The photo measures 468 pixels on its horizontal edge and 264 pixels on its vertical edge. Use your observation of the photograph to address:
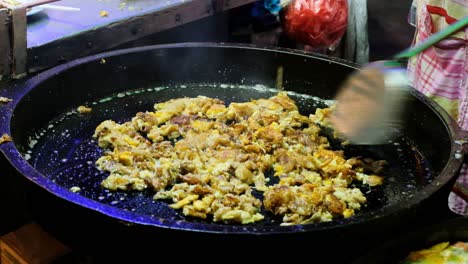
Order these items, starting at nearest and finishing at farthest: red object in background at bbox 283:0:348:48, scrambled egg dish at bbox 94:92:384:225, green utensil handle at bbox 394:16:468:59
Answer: green utensil handle at bbox 394:16:468:59 → scrambled egg dish at bbox 94:92:384:225 → red object in background at bbox 283:0:348:48

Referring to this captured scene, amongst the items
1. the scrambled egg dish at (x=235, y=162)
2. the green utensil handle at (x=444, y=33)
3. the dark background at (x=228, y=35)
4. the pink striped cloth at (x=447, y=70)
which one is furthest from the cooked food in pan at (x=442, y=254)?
the dark background at (x=228, y=35)

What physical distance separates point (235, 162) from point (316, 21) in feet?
8.05

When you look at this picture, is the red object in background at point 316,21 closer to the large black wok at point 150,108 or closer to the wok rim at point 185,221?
the large black wok at point 150,108

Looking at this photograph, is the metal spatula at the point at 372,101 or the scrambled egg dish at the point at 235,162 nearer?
the metal spatula at the point at 372,101

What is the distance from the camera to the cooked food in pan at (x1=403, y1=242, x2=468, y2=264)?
1.63 m

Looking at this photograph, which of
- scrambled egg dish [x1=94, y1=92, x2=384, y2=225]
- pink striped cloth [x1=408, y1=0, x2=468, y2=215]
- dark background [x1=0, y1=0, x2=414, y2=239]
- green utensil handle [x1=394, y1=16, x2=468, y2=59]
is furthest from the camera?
pink striped cloth [x1=408, y1=0, x2=468, y2=215]

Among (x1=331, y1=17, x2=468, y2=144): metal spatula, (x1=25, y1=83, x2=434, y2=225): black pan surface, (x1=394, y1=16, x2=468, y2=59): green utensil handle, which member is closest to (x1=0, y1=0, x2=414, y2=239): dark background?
(x1=25, y1=83, x2=434, y2=225): black pan surface

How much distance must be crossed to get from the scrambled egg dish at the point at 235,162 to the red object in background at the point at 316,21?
5.56ft

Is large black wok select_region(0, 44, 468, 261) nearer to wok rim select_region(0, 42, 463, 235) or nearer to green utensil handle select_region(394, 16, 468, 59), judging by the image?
wok rim select_region(0, 42, 463, 235)

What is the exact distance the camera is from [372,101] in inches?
82.0

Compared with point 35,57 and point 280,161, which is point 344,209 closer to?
point 280,161

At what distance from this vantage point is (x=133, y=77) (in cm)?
316

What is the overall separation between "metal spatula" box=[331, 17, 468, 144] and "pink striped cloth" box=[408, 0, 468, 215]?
82 cm

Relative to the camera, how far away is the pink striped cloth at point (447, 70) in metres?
2.83
